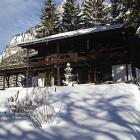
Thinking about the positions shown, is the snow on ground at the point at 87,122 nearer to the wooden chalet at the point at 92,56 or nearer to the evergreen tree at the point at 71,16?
the wooden chalet at the point at 92,56

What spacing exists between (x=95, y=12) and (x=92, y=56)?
36.7m

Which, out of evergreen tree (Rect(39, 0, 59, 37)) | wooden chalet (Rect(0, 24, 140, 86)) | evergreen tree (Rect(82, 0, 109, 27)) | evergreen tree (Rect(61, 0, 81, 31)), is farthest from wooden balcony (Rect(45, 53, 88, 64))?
evergreen tree (Rect(61, 0, 81, 31))

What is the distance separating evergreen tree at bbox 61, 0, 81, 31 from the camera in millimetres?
67500

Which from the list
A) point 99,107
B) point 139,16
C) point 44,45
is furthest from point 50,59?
point 99,107

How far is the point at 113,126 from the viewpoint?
991cm

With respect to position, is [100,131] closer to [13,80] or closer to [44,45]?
[44,45]

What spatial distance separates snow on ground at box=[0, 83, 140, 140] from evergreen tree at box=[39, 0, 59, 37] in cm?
5210

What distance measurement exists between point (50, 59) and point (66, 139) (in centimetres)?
2948

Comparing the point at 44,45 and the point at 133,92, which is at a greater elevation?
the point at 44,45

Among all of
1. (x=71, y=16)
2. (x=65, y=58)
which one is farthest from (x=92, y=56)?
(x=71, y=16)

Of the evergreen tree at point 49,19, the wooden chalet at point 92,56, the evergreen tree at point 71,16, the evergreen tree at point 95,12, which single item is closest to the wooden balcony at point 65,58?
the wooden chalet at point 92,56

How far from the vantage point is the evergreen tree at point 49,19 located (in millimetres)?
66812

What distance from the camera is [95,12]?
69.7 meters

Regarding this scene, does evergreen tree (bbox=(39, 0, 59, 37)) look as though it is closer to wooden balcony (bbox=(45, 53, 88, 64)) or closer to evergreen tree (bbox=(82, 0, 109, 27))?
evergreen tree (bbox=(82, 0, 109, 27))
